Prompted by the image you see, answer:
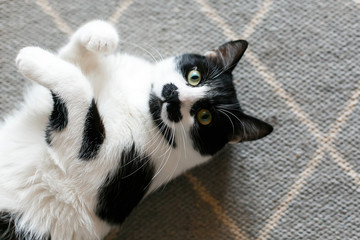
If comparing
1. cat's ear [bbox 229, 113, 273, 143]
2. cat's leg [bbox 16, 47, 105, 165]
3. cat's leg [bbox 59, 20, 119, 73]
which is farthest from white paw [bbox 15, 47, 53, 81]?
cat's ear [bbox 229, 113, 273, 143]

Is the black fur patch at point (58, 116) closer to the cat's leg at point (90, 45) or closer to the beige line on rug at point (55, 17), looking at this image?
the cat's leg at point (90, 45)

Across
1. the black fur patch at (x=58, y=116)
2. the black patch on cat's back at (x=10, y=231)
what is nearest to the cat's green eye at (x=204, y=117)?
the black fur patch at (x=58, y=116)

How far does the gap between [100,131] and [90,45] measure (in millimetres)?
307

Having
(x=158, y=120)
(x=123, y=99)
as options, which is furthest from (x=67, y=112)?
(x=158, y=120)

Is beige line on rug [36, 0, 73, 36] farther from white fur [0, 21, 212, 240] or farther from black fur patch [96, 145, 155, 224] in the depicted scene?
black fur patch [96, 145, 155, 224]

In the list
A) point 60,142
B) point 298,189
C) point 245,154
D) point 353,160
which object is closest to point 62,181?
point 60,142

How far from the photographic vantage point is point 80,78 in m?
1.13

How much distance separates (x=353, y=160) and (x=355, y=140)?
88 millimetres

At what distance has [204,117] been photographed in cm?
117

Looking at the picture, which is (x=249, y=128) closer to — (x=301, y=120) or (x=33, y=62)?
(x=301, y=120)

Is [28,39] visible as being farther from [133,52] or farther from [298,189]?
[298,189]

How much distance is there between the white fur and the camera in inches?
43.9

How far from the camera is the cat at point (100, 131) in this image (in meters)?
1.11

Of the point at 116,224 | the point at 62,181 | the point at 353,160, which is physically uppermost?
the point at 353,160
